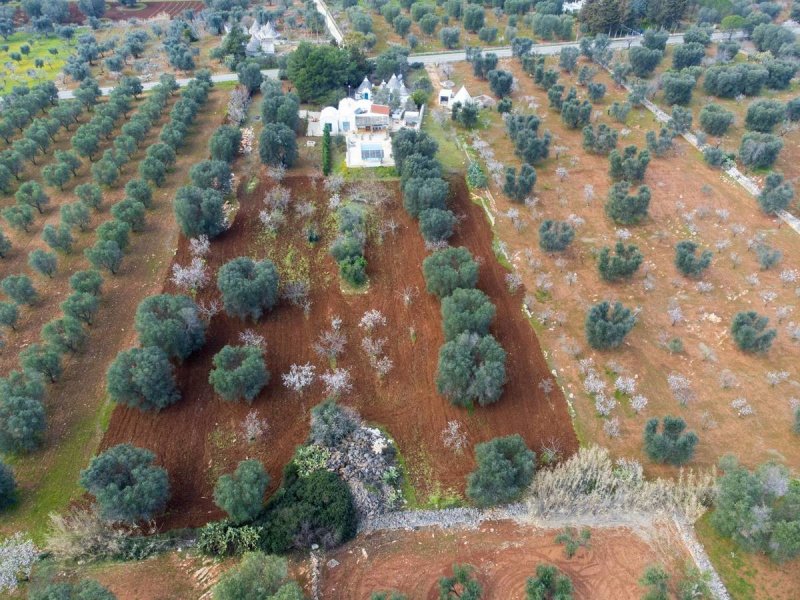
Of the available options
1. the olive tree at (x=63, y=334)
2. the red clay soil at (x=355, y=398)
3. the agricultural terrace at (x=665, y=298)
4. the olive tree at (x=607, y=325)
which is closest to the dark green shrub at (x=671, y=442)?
the agricultural terrace at (x=665, y=298)

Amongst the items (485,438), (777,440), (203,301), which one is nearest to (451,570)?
(485,438)

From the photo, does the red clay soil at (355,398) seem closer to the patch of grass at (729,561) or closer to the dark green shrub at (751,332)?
the patch of grass at (729,561)

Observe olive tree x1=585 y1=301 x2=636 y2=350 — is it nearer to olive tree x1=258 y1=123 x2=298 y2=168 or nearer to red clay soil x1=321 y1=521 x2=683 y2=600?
red clay soil x1=321 y1=521 x2=683 y2=600

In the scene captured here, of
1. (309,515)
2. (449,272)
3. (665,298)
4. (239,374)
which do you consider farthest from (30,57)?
(665,298)

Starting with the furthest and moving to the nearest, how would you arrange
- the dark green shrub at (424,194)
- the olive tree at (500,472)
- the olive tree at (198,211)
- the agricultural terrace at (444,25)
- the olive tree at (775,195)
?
the agricultural terrace at (444,25) → the olive tree at (775,195) → the dark green shrub at (424,194) → the olive tree at (198,211) → the olive tree at (500,472)

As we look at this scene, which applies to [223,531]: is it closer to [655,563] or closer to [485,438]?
[485,438]

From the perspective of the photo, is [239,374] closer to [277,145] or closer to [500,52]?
[277,145]

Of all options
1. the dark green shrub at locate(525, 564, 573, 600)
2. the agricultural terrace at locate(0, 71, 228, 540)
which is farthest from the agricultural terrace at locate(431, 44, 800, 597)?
the agricultural terrace at locate(0, 71, 228, 540)
